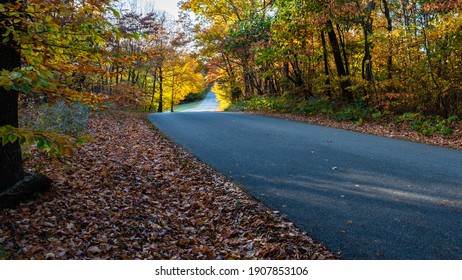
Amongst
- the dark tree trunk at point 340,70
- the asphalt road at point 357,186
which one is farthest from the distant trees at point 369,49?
the asphalt road at point 357,186

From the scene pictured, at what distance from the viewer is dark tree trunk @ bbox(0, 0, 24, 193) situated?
4.61m

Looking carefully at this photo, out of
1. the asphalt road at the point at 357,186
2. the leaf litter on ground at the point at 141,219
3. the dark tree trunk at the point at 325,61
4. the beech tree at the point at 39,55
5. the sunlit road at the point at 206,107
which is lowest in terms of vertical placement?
the leaf litter on ground at the point at 141,219

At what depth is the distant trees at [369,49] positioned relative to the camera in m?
12.3

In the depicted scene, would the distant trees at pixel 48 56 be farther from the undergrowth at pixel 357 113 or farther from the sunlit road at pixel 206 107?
the sunlit road at pixel 206 107

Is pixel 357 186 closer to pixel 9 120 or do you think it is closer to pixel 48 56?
pixel 48 56

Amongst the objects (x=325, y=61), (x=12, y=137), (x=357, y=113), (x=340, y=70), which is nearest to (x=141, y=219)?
(x=12, y=137)

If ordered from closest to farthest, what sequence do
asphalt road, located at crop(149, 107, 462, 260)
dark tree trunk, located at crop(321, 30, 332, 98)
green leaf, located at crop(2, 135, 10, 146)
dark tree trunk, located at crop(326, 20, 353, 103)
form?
green leaf, located at crop(2, 135, 10, 146)
asphalt road, located at crop(149, 107, 462, 260)
dark tree trunk, located at crop(326, 20, 353, 103)
dark tree trunk, located at crop(321, 30, 332, 98)

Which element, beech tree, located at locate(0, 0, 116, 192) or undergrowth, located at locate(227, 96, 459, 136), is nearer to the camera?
beech tree, located at locate(0, 0, 116, 192)

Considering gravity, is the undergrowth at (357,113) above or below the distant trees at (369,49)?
below

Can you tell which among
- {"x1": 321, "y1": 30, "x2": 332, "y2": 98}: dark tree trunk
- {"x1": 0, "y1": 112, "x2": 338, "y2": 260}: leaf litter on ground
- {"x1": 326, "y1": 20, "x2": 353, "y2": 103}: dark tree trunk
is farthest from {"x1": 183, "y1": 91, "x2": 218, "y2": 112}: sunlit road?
{"x1": 0, "y1": 112, "x2": 338, "y2": 260}: leaf litter on ground

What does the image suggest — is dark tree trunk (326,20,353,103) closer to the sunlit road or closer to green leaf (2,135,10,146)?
green leaf (2,135,10,146)

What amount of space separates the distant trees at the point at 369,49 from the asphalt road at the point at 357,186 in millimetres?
4008

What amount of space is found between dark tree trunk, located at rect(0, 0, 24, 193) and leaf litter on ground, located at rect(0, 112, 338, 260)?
1.48 feet

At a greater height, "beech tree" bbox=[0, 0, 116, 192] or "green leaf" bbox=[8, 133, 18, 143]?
"beech tree" bbox=[0, 0, 116, 192]
